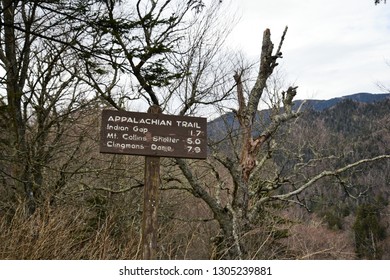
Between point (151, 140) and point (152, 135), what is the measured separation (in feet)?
0.16

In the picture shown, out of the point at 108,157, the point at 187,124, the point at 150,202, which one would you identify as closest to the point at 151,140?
the point at 187,124

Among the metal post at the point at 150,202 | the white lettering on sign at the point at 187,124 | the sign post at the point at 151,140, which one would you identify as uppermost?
the white lettering on sign at the point at 187,124

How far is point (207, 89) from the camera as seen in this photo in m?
10.5

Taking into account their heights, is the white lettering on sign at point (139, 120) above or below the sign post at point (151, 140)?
above

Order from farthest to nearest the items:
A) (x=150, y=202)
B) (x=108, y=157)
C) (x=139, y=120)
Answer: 1. (x=108, y=157)
2. (x=150, y=202)
3. (x=139, y=120)

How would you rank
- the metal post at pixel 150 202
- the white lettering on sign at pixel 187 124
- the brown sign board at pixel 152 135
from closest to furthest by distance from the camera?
the brown sign board at pixel 152 135 < the metal post at pixel 150 202 < the white lettering on sign at pixel 187 124

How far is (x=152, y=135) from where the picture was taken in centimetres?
418

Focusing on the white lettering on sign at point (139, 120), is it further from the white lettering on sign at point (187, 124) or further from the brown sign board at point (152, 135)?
the white lettering on sign at point (187, 124)

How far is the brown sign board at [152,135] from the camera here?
159 inches

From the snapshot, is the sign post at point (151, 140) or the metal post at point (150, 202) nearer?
the sign post at point (151, 140)

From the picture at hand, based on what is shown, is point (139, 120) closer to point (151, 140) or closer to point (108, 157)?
point (151, 140)

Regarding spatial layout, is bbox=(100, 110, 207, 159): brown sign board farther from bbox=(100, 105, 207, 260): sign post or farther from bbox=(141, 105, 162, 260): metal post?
bbox=(141, 105, 162, 260): metal post

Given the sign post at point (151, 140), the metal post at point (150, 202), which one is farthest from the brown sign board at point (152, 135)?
the metal post at point (150, 202)

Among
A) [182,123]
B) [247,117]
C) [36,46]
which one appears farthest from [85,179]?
[182,123]
